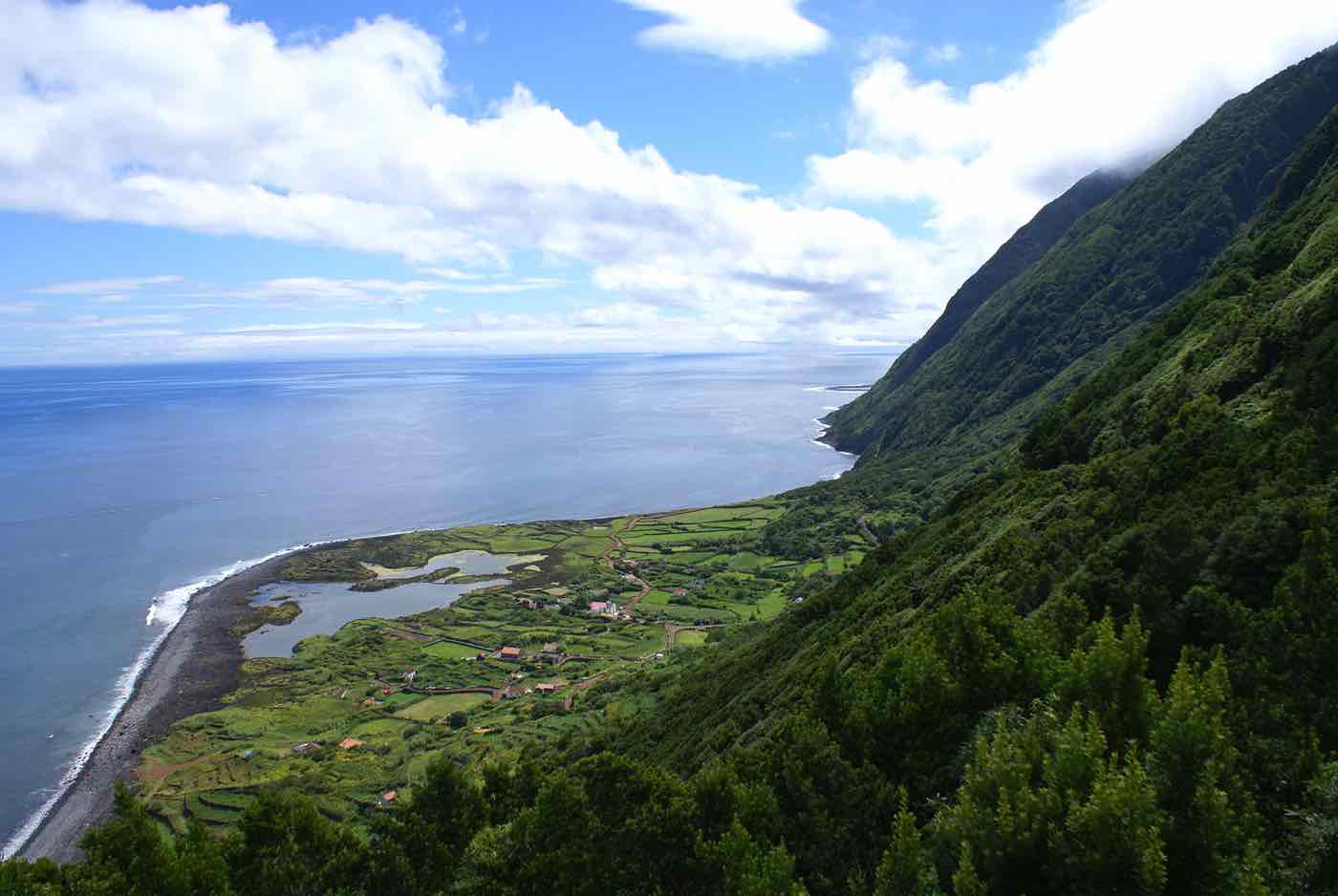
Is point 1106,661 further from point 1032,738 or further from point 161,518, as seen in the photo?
point 161,518

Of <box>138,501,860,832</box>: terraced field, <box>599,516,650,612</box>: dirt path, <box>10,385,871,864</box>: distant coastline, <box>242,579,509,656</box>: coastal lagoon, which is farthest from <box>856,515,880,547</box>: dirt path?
<box>10,385,871,864</box>: distant coastline

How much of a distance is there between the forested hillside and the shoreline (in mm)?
27479

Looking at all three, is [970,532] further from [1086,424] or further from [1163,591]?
[1163,591]

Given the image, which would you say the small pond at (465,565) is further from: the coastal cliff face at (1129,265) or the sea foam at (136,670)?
the coastal cliff face at (1129,265)

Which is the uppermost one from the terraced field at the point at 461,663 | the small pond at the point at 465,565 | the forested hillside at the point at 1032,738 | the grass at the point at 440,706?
the forested hillside at the point at 1032,738

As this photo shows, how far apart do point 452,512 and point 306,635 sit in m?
56.7

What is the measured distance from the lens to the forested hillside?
15672 millimetres

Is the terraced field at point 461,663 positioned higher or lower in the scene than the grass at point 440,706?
higher

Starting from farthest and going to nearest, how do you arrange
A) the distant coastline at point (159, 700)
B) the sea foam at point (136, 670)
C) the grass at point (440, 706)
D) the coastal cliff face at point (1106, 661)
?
the grass at point (440, 706) < the sea foam at point (136, 670) < the distant coastline at point (159, 700) < the coastal cliff face at point (1106, 661)

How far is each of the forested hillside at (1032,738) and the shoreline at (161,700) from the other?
90.2 ft

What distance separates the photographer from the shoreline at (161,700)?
2005 inches

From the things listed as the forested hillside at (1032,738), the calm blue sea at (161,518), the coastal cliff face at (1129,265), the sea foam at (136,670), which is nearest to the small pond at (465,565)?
the sea foam at (136,670)

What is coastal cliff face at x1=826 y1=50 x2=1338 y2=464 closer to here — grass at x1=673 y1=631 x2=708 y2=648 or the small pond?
grass at x1=673 y1=631 x2=708 y2=648

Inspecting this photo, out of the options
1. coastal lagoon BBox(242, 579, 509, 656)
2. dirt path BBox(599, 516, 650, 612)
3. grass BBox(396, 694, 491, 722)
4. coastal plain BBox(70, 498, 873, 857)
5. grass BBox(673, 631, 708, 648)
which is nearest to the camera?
coastal plain BBox(70, 498, 873, 857)
